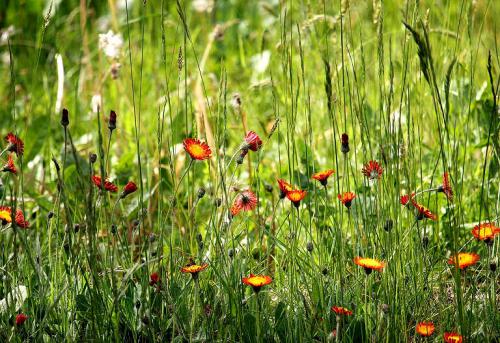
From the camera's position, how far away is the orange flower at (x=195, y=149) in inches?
57.0

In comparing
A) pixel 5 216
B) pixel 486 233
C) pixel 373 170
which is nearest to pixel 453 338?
pixel 486 233

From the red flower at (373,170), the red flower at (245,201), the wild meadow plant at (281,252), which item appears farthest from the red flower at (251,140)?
the red flower at (373,170)

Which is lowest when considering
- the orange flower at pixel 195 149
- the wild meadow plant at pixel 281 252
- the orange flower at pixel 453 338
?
the orange flower at pixel 453 338

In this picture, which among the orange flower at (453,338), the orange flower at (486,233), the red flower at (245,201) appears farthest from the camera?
the red flower at (245,201)

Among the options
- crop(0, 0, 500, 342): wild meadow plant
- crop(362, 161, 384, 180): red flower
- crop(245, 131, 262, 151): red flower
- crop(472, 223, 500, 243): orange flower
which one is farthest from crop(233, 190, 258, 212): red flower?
crop(472, 223, 500, 243): orange flower

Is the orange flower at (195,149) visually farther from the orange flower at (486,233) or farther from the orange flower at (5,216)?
the orange flower at (486,233)

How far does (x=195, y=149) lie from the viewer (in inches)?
57.8

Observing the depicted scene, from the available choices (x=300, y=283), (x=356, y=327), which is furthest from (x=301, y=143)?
(x=356, y=327)

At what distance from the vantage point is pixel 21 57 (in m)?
3.89

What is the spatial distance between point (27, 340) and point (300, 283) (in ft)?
1.85

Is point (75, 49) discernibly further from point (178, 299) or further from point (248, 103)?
point (178, 299)

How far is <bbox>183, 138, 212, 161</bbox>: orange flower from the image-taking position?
145 cm

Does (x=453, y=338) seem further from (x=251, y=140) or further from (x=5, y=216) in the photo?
(x=5, y=216)

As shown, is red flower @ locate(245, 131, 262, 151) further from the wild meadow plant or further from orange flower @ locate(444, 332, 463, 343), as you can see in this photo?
orange flower @ locate(444, 332, 463, 343)
